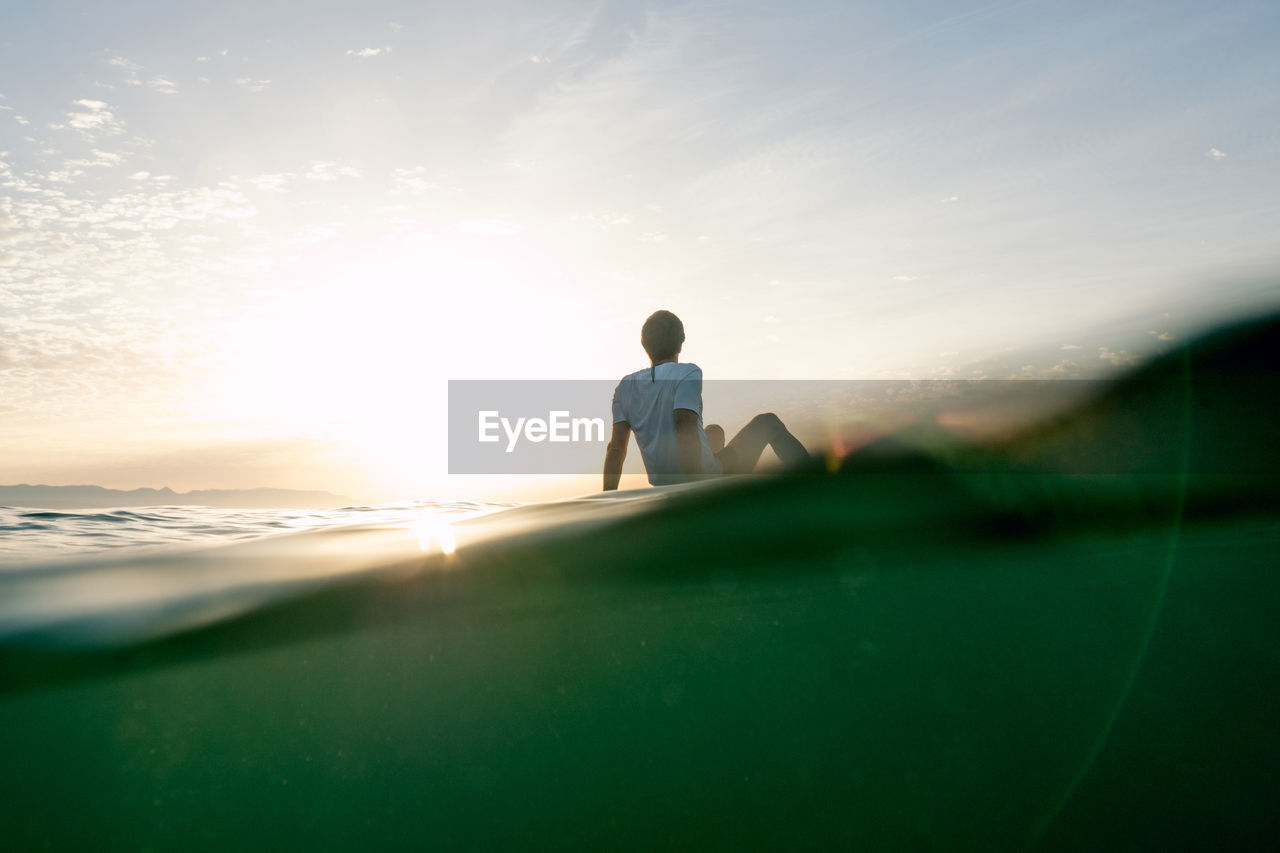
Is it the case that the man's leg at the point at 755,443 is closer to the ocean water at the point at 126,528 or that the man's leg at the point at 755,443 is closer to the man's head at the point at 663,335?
the man's head at the point at 663,335

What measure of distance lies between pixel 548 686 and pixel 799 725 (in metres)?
0.75

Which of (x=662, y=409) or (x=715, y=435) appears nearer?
(x=662, y=409)

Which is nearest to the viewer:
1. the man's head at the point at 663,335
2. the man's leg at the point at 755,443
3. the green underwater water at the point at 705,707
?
the green underwater water at the point at 705,707

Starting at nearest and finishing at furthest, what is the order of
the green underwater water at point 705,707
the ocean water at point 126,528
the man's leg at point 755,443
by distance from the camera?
the green underwater water at point 705,707
the ocean water at point 126,528
the man's leg at point 755,443

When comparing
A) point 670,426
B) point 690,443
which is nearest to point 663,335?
point 670,426

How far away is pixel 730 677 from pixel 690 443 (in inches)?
106

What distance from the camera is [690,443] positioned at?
4.80 m

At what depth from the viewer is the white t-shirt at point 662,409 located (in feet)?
15.9

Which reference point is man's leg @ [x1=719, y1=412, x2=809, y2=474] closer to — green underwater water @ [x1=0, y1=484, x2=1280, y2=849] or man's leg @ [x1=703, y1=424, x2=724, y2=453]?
man's leg @ [x1=703, y1=424, x2=724, y2=453]

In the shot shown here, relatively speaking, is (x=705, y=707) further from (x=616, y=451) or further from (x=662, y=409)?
(x=616, y=451)

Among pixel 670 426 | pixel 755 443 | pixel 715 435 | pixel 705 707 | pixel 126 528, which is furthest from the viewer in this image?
pixel 715 435

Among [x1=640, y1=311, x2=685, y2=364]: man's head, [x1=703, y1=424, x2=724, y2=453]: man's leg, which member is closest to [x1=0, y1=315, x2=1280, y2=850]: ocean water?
[x1=640, y1=311, x2=685, y2=364]: man's head

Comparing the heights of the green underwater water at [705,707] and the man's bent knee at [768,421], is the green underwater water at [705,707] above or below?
below

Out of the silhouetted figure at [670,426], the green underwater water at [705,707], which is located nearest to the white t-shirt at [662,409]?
the silhouetted figure at [670,426]
